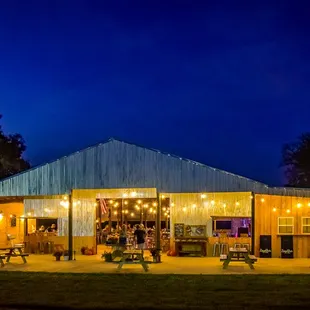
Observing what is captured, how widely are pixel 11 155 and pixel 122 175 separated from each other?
82.1 ft

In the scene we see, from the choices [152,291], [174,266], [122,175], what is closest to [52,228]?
[122,175]

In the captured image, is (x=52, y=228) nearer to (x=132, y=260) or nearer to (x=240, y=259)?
(x=132, y=260)

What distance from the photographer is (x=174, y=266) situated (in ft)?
58.6

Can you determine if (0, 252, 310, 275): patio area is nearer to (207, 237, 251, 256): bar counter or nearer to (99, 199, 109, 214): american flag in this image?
(207, 237, 251, 256): bar counter

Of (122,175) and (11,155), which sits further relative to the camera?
(11,155)

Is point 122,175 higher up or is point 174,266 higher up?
point 122,175

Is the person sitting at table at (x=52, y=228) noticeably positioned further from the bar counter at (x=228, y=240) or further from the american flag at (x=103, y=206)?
the bar counter at (x=228, y=240)

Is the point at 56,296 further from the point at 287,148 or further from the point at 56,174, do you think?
the point at 287,148

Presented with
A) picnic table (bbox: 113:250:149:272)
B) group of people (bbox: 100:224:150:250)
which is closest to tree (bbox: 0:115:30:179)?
group of people (bbox: 100:224:150:250)

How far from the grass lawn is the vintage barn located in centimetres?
557

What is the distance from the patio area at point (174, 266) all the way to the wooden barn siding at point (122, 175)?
7.78ft

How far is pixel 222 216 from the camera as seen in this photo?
22.8 metres

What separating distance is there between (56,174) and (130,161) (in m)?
2.71

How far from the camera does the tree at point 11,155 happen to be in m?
41.9
